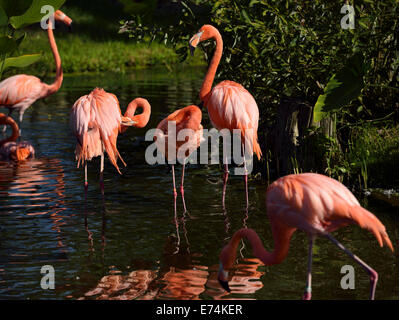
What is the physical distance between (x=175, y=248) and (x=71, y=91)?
37.8ft

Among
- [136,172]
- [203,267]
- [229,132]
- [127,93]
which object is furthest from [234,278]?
[127,93]

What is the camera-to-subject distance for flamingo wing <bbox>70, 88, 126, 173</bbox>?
7.40 meters

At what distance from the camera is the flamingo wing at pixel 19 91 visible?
11.5 m

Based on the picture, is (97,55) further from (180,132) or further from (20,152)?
(180,132)

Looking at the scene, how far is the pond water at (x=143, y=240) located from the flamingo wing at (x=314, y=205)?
0.70 meters

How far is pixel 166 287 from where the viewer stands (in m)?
5.47

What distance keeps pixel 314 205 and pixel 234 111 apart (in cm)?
299

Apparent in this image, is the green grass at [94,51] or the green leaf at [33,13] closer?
the green leaf at [33,13]

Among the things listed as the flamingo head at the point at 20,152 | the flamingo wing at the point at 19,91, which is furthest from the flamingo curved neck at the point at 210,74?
the flamingo wing at the point at 19,91

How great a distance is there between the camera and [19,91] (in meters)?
11.5

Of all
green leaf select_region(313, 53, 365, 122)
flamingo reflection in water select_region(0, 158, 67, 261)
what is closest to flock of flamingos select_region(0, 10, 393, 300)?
flamingo reflection in water select_region(0, 158, 67, 261)

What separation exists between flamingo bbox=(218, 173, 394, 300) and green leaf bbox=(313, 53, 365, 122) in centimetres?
250

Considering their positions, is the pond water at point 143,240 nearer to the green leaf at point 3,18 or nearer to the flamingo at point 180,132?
the flamingo at point 180,132

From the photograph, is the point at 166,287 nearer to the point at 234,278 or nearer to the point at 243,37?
the point at 234,278
